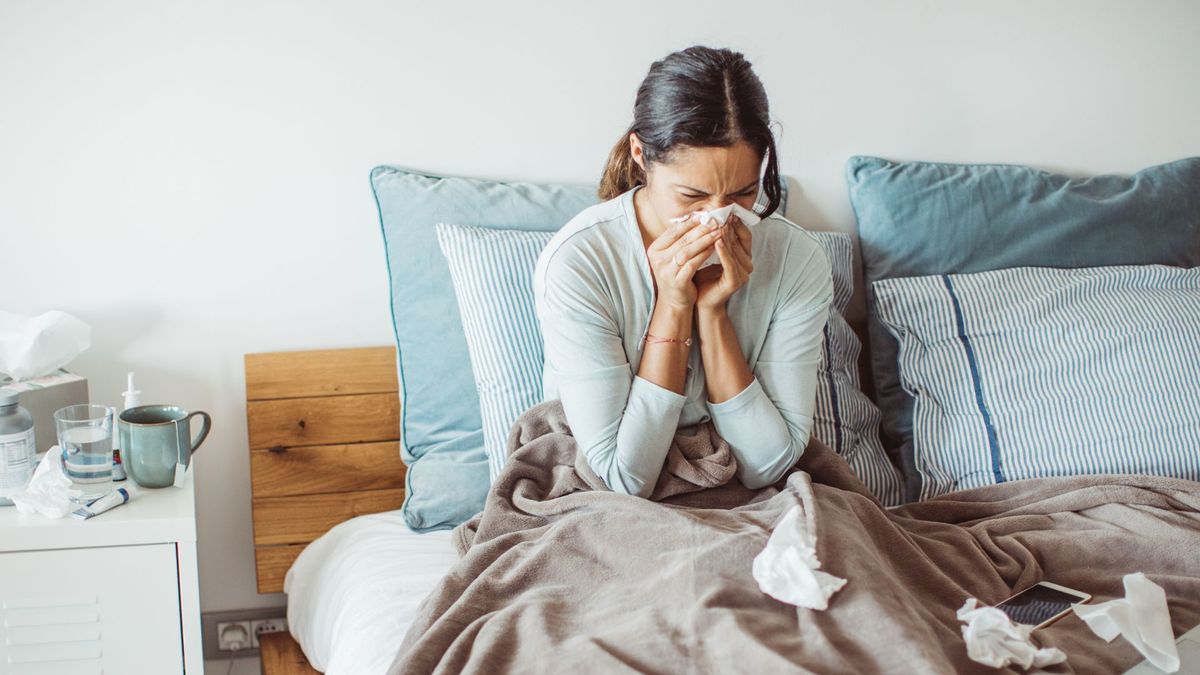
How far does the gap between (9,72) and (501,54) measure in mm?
834

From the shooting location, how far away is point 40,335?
1667 mm

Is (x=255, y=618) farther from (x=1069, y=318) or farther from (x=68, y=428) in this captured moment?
(x=1069, y=318)

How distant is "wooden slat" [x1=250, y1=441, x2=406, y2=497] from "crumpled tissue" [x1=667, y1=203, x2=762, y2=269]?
0.78 metres

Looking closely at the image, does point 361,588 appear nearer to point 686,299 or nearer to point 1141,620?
point 686,299

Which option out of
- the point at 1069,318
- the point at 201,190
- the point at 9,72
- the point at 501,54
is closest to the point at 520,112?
the point at 501,54

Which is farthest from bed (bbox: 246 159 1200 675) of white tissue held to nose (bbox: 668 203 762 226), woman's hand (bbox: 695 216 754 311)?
white tissue held to nose (bbox: 668 203 762 226)

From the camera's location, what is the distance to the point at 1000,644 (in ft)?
3.78

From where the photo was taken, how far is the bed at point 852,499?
1.16m

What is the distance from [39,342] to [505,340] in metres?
0.76

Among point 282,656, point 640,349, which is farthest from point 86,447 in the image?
point 640,349

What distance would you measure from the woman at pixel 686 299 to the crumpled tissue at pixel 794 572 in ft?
0.86

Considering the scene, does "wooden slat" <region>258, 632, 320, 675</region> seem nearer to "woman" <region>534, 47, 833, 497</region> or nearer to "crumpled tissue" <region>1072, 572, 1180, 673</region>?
"woman" <region>534, 47, 833, 497</region>

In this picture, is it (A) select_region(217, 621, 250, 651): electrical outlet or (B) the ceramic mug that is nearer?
(B) the ceramic mug

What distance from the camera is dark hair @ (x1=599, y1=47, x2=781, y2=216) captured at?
4.46ft
